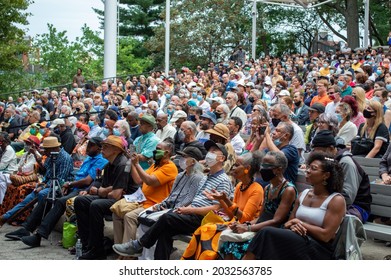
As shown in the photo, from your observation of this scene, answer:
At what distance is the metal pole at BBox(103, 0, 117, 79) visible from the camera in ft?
103

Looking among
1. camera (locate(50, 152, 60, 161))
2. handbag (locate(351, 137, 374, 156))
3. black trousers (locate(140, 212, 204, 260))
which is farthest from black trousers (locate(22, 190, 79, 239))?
handbag (locate(351, 137, 374, 156))

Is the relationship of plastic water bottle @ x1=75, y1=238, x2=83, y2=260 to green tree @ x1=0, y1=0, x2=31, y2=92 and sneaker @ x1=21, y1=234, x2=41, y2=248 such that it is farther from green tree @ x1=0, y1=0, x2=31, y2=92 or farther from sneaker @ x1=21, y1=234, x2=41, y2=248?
green tree @ x1=0, y1=0, x2=31, y2=92

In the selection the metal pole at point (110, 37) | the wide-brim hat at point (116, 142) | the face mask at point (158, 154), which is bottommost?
the face mask at point (158, 154)

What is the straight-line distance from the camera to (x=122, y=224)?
9.58m

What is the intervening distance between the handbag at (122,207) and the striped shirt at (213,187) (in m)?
1.12

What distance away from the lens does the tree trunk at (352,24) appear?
46.7 meters

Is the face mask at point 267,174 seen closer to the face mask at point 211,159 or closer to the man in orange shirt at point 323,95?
the face mask at point 211,159

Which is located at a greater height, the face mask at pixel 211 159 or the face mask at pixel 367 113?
the face mask at pixel 367 113

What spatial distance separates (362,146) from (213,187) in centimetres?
266

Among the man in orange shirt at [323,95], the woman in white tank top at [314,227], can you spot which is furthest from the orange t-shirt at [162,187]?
the man in orange shirt at [323,95]

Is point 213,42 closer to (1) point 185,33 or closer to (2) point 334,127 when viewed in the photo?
(1) point 185,33

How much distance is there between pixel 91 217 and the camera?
9.86 meters

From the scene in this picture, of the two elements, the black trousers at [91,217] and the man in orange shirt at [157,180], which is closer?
the man in orange shirt at [157,180]

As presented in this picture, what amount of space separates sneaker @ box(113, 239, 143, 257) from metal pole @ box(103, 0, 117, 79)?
23.5 metres
